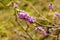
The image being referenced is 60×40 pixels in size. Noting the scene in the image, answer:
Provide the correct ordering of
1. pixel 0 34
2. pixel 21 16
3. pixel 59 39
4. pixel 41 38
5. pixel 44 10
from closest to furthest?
1. pixel 21 16
2. pixel 59 39
3. pixel 41 38
4. pixel 0 34
5. pixel 44 10

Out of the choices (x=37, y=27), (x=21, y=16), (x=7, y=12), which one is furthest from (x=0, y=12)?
(x=21, y=16)

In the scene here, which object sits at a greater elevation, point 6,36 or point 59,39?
point 59,39

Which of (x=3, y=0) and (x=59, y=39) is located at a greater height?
(x=3, y=0)

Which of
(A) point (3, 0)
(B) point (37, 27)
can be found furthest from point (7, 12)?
(A) point (3, 0)

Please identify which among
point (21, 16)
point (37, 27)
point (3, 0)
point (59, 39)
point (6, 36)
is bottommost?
point (6, 36)

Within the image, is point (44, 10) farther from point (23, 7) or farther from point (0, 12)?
point (0, 12)

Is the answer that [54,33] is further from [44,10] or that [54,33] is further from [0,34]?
[44,10]

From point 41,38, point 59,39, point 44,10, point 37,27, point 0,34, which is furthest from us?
point 44,10

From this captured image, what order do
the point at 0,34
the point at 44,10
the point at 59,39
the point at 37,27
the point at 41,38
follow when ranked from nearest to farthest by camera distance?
1. the point at 37,27
2. the point at 59,39
3. the point at 41,38
4. the point at 0,34
5. the point at 44,10

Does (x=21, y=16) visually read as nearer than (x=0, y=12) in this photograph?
Yes
